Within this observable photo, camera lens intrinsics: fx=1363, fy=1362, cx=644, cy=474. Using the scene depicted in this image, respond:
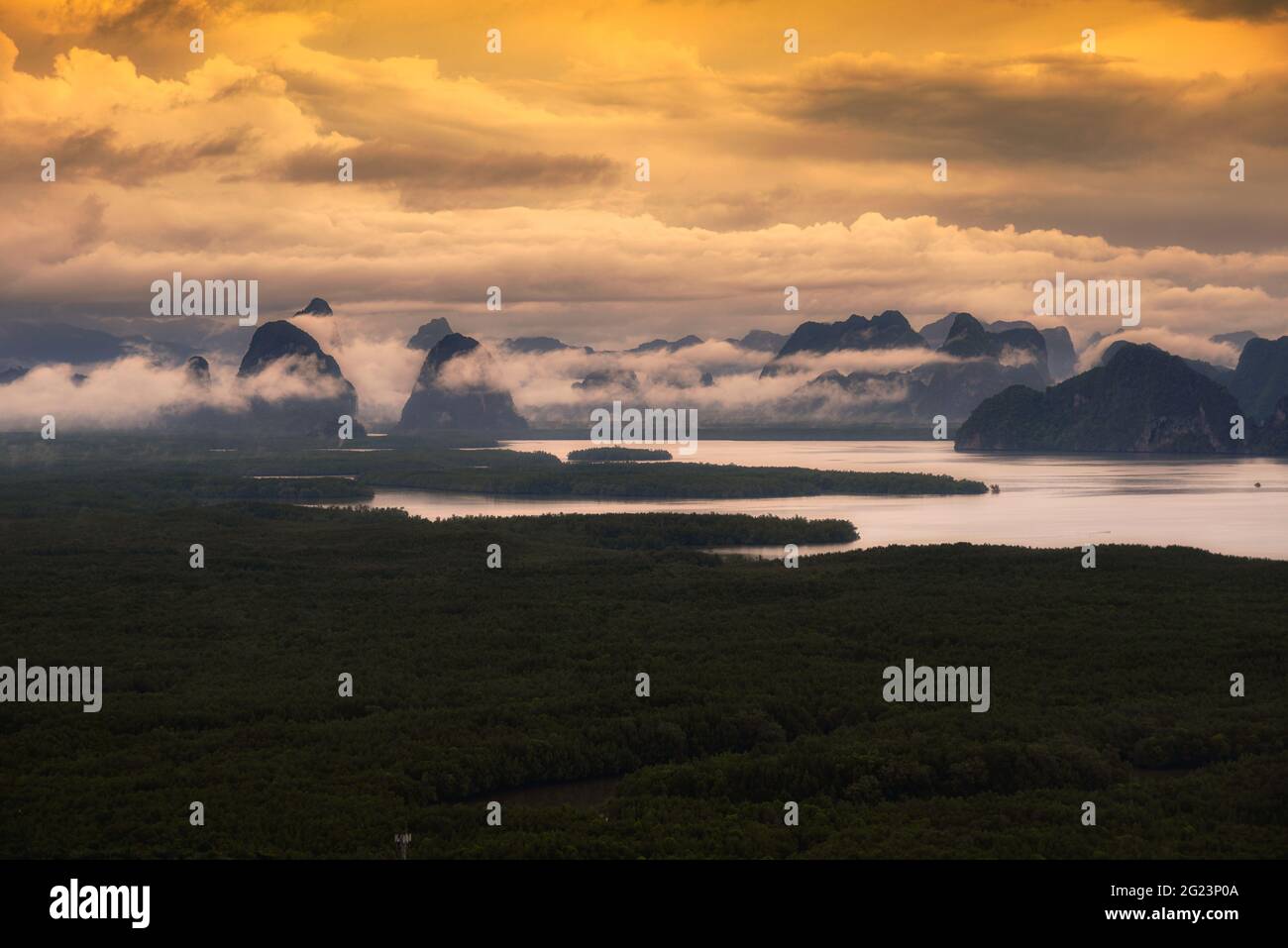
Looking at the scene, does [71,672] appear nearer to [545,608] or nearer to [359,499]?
[545,608]

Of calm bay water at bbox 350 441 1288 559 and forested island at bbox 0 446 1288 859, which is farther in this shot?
calm bay water at bbox 350 441 1288 559

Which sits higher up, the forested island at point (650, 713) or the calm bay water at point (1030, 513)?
the calm bay water at point (1030, 513)

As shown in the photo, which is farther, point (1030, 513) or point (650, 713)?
point (1030, 513)

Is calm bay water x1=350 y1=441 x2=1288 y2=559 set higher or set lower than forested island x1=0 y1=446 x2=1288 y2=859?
higher

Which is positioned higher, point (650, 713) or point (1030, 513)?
point (1030, 513)

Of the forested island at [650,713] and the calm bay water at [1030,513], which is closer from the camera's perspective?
the forested island at [650,713]

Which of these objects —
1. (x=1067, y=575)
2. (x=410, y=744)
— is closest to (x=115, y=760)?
(x=410, y=744)

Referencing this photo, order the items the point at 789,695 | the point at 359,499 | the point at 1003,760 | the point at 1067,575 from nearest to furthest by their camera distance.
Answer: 1. the point at 1003,760
2. the point at 789,695
3. the point at 1067,575
4. the point at 359,499
